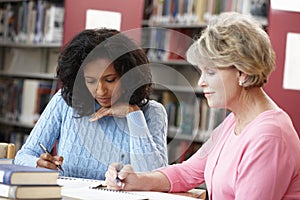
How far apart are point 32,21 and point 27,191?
149 inches

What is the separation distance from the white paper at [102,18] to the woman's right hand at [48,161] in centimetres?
245

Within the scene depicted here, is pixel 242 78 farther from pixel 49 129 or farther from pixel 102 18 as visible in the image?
pixel 102 18

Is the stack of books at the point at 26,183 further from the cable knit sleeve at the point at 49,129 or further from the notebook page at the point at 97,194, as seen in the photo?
the cable knit sleeve at the point at 49,129

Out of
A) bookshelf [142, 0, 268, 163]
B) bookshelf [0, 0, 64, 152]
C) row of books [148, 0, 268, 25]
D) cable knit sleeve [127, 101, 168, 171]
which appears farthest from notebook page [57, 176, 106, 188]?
bookshelf [0, 0, 64, 152]

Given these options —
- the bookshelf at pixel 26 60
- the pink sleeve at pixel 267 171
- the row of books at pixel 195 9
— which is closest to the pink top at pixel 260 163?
the pink sleeve at pixel 267 171

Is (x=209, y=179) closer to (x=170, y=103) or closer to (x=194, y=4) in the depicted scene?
(x=170, y=103)

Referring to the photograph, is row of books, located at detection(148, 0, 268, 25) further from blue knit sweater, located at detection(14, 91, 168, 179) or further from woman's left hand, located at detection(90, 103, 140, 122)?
woman's left hand, located at detection(90, 103, 140, 122)

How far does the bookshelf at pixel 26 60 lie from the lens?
16.3 ft

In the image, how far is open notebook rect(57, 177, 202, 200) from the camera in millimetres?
1634

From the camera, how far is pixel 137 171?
184 centimetres

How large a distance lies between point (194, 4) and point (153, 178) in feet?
8.88

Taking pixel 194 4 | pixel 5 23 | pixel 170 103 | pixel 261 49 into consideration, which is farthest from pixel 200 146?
pixel 5 23

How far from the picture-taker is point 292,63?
3912mm

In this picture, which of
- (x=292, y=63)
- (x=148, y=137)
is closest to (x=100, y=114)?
(x=148, y=137)
